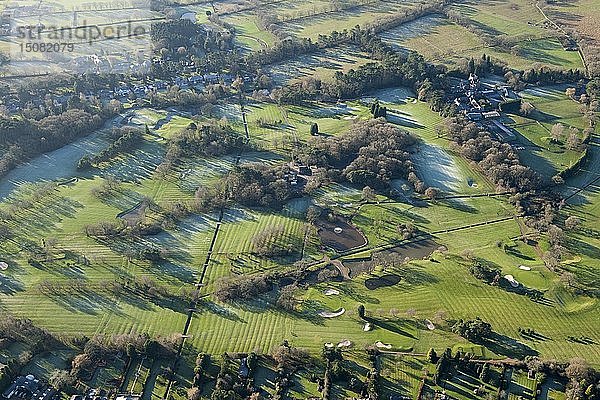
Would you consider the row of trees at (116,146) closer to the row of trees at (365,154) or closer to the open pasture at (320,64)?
the row of trees at (365,154)

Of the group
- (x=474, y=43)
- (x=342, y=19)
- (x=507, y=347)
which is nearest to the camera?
(x=507, y=347)

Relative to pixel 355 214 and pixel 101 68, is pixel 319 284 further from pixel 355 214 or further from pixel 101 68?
pixel 101 68

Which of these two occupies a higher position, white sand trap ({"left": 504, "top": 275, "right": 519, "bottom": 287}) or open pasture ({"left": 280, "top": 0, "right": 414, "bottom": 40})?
open pasture ({"left": 280, "top": 0, "right": 414, "bottom": 40})

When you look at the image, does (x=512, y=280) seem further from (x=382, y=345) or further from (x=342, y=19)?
(x=342, y=19)

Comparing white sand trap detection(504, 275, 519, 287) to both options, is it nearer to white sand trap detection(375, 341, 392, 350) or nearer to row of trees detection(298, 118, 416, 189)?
white sand trap detection(375, 341, 392, 350)

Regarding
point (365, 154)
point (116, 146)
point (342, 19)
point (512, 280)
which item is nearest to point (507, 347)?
point (512, 280)

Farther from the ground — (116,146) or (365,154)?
(365,154)

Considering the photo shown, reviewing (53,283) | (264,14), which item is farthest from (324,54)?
(53,283)

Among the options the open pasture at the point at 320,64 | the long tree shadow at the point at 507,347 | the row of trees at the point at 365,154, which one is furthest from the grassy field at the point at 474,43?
the long tree shadow at the point at 507,347

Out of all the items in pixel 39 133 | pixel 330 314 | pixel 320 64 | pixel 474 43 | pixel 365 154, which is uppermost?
pixel 474 43

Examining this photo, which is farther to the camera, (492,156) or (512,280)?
(492,156)

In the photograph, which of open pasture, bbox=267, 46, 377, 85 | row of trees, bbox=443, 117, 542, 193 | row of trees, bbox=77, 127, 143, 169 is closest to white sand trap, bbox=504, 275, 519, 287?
row of trees, bbox=443, 117, 542, 193

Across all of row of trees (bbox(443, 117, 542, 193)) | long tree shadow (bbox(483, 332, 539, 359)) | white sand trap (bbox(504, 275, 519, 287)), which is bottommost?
long tree shadow (bbox(483, 332, 539, 359))
